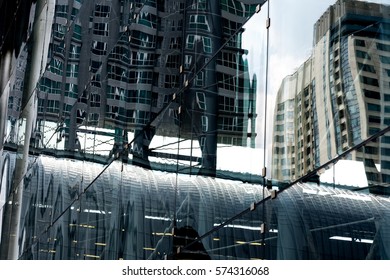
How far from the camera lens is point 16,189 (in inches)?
763

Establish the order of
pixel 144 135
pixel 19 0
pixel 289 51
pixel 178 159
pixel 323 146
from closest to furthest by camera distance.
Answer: pixel 323 146, pixel 289 51, pixel 178 159, pixel 144 135, pixel 19 0

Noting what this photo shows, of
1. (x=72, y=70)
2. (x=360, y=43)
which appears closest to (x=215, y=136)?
(x=360, y=43)

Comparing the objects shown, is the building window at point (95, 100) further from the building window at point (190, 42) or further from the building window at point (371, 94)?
the building window at point (371, 94)

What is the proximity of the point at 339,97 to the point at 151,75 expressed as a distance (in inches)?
167

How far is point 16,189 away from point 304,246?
14.0m

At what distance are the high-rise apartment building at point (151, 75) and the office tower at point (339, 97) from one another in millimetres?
723

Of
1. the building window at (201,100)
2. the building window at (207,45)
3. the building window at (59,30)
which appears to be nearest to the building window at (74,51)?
the building window at (59,30)

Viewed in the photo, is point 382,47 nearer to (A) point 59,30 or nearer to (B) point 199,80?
(B) point 199,80

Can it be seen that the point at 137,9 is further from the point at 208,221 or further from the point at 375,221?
the point at 375,221

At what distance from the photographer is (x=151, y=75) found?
9648mm

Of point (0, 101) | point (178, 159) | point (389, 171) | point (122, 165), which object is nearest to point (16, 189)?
point (0, 101)

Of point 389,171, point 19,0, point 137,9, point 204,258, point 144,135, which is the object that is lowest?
point 204,258

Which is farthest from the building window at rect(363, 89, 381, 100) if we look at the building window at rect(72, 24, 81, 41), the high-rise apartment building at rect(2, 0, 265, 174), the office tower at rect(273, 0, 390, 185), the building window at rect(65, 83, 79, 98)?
the building window at rect(72, 24, 81, 41)

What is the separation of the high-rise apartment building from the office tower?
723 mm
